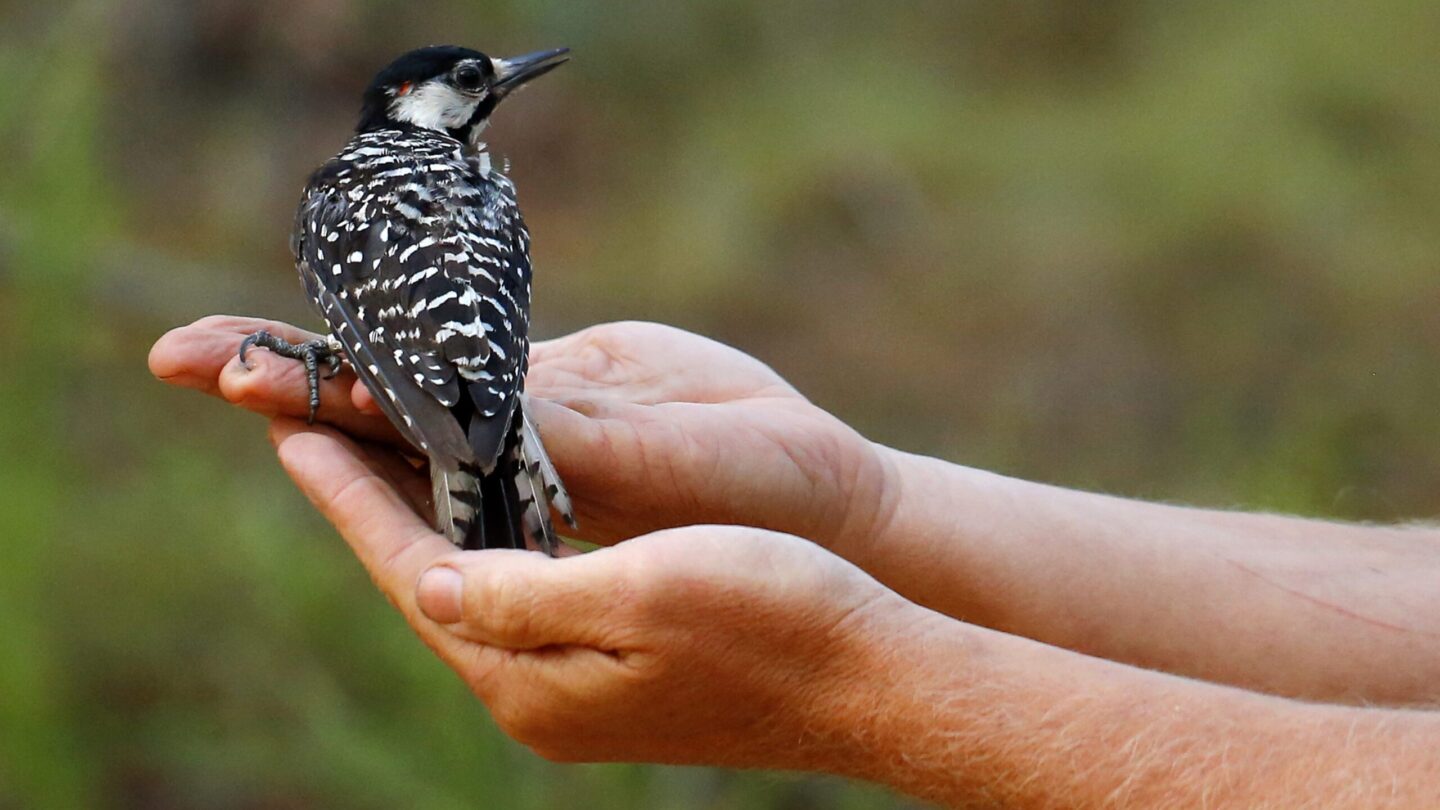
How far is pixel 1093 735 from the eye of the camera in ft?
6.63

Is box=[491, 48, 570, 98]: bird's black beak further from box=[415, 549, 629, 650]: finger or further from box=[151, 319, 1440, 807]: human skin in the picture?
box=[415, 549, 629, 650]: finger

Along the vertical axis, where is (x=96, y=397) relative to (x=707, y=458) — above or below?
below

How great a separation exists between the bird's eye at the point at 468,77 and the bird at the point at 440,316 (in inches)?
13.2

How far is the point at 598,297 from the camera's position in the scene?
7.77 metres

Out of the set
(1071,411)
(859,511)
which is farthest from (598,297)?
(859,511)

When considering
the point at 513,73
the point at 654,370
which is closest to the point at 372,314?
the point at 654,370

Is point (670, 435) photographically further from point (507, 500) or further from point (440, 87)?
point (440, 87)

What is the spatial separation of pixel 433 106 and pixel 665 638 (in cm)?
229

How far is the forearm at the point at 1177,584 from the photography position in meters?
2.69

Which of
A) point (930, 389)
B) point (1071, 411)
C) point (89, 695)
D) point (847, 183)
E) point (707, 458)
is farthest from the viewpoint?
point (847, 183)

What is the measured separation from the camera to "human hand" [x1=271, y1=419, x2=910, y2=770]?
2.01m

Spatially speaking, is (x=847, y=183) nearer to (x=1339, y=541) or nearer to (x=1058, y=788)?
(x=1339, y=541)

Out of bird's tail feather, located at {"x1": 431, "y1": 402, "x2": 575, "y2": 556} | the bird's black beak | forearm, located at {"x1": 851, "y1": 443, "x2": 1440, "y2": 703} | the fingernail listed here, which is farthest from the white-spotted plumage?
forearm, located at {"x1": 851, "y1": 443, "x2": 1440, "y2": 703}

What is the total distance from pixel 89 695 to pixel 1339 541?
11.1 ft
